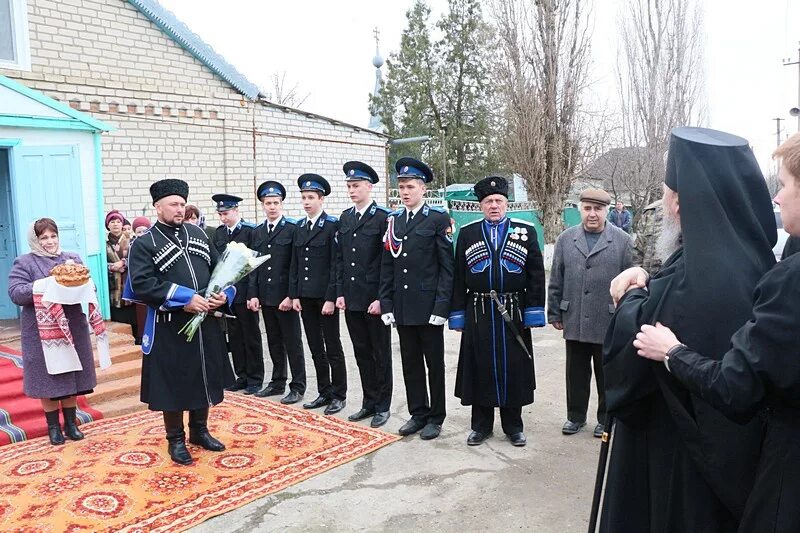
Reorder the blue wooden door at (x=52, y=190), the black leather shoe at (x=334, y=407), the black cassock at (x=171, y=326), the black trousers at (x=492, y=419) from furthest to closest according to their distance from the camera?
the blue wooden door at (x=52, y=190) < the black leather shoe at (x=334, y=407) < the black trousers at (x=492, y=419) < the black cassock at (x=171, y=326)

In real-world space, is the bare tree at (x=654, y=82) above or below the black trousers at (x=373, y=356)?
above

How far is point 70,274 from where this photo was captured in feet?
15.5

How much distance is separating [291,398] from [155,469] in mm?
1760

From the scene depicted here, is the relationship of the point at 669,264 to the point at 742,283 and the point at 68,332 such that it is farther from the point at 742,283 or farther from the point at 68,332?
the point at 68,332

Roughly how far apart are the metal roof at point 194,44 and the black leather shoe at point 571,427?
8163mm

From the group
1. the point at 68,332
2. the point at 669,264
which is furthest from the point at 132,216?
the point at 669,264

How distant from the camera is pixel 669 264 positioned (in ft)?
7.08

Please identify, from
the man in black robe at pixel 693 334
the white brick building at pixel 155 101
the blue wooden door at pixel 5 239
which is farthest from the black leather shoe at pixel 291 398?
the white brick building at pixel 155 101

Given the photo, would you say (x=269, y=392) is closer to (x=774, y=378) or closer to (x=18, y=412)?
(x=18, y=412)

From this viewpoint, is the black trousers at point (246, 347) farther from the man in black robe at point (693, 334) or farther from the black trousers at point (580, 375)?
the man in black robe at point (693, 334)

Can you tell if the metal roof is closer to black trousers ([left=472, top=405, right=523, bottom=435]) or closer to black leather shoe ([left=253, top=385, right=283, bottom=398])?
black leather shoe ([left=253, top=385, right=283, bottom=398])

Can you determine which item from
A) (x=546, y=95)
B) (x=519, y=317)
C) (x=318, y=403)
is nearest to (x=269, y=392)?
(x=318, y=403)

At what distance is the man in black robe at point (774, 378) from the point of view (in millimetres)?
1641

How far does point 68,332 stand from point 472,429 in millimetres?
3134
